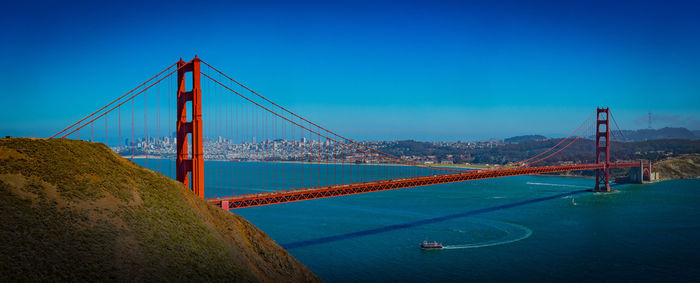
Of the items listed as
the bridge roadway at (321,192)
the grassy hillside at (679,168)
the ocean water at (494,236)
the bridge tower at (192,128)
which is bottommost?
the ocean water at (494,236)

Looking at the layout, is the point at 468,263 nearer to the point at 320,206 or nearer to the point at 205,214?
the point at 205,214

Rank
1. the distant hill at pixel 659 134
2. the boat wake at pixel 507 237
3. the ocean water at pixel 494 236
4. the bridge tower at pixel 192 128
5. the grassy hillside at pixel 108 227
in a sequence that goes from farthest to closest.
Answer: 1. the distant hill at pixel 659 134
2. the boat wake at pixel 507 237
3. the ocean water at pixel 494 236
4. the bridge tower at pixel 192 128
5. the grassy hillside at pixel 108 227

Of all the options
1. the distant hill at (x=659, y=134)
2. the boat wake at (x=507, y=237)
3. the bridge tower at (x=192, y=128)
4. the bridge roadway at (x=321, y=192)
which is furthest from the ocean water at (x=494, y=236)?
the distant hill at (x=659, y=134)

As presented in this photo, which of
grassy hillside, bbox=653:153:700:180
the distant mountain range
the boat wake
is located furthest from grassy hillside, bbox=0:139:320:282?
the distant mountain range

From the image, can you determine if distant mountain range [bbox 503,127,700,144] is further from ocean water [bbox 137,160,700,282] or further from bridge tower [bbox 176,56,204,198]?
bridge tower [bbox 176,56,204,198]

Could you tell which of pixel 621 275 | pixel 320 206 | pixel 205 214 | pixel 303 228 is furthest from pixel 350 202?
pixel 205 214

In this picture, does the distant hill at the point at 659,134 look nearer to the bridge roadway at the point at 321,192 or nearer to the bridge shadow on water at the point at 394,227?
the bridge shadow on water at the point at 394,227
